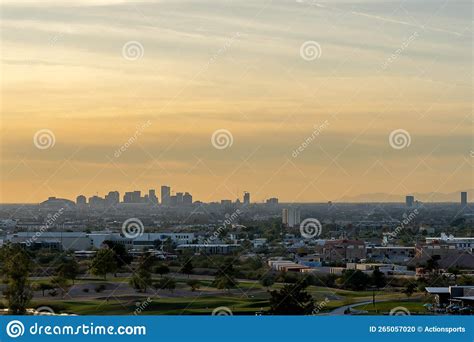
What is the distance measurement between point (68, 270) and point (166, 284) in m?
1.45

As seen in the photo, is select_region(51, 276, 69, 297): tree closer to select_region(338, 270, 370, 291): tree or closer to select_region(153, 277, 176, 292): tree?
select_region(153, 277, 176, 292): tree

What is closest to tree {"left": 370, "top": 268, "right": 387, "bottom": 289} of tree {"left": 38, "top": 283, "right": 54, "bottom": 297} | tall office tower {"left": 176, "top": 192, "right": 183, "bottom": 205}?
tall office tower {"left": 176, "top": 192, "right": 183, "bottom": 205}

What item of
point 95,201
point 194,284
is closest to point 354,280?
point 194,284

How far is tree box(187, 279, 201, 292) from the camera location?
42.1ft

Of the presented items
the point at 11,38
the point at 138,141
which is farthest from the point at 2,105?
the point at 138,141

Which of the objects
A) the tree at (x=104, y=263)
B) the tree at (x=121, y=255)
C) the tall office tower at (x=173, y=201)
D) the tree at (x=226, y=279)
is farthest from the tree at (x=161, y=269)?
the tall office tower at (x=173, y=201)

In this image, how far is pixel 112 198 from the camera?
1298 cm

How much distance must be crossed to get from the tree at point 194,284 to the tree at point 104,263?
1117 millimetres

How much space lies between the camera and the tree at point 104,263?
1320cm

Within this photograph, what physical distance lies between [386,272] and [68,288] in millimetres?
4616

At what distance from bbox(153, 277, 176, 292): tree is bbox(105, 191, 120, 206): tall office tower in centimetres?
128

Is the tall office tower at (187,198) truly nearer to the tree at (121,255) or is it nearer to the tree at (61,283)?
the tree at (121,255)

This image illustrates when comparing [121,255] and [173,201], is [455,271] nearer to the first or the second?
[173,201]
